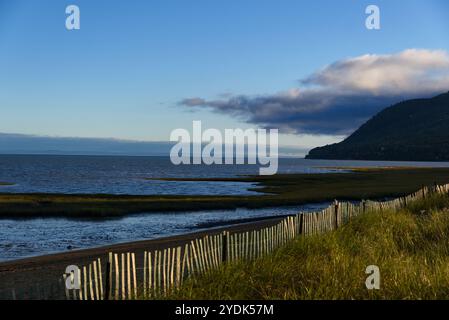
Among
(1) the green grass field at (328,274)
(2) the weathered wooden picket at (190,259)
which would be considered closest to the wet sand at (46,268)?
(2) the weathered wooden picket at (190,259)

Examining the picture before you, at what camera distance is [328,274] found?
10.1m

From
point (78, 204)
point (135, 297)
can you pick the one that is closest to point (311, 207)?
point (78, 204)

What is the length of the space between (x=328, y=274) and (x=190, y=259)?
378cm

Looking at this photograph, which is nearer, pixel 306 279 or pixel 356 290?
pixel 356 290

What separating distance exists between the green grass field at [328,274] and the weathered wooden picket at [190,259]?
0.68 metres

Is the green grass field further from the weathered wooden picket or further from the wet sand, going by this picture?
the wet sand

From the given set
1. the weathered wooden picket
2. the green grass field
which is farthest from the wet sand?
the green grass field

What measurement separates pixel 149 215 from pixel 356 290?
30.2 m

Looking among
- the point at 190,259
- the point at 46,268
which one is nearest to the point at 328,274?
the point at 190,259

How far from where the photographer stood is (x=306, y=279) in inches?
393

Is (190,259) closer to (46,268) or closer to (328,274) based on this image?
(328,274)

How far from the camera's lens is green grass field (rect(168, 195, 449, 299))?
9148 millimetres
